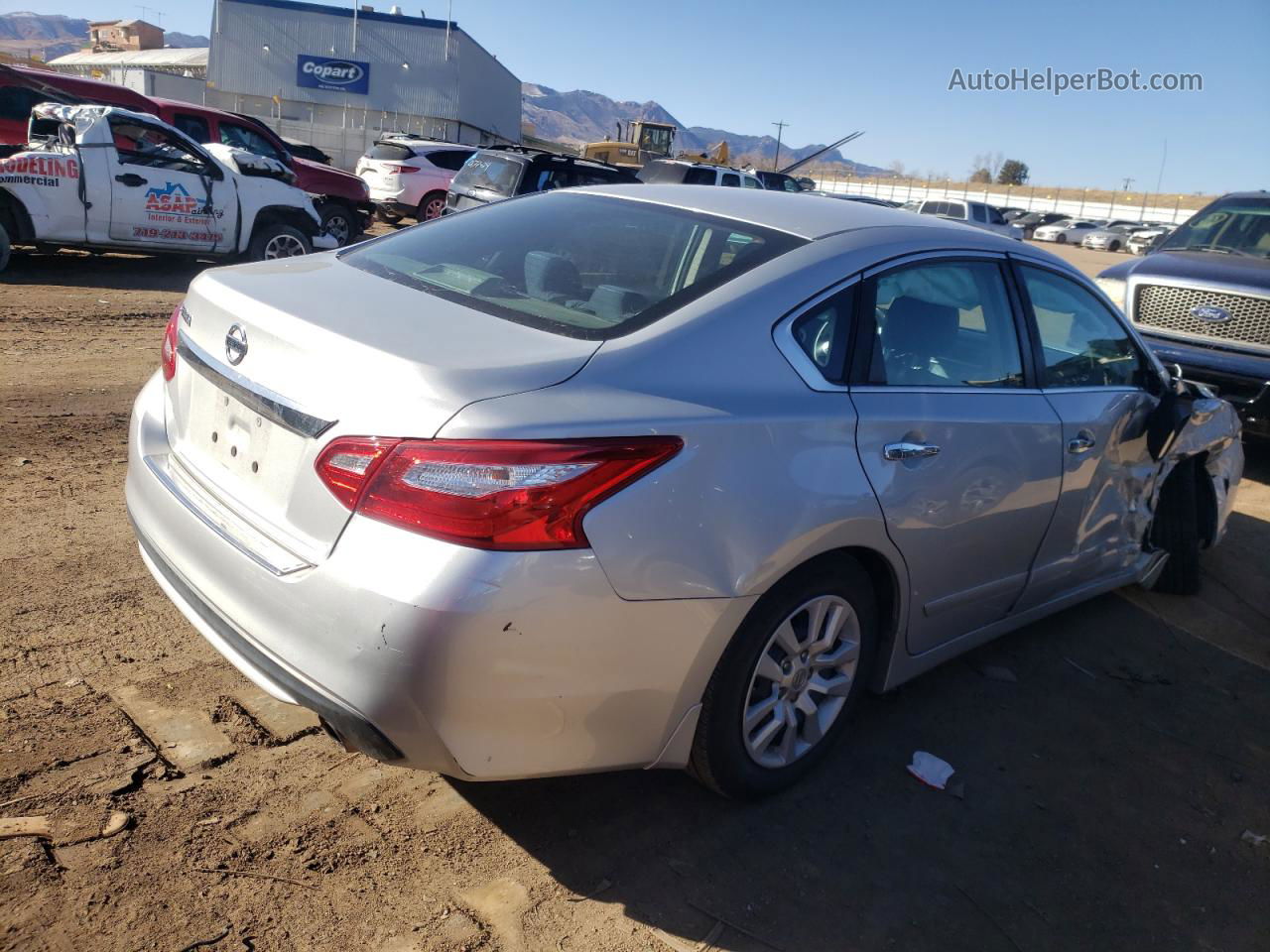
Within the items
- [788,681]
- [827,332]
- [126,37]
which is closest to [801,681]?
[788,681]

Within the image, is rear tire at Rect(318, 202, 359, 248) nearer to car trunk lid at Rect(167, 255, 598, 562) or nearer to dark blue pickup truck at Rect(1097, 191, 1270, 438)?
dark blue pickup truck at Rect(1097, 191, 1270, 438)

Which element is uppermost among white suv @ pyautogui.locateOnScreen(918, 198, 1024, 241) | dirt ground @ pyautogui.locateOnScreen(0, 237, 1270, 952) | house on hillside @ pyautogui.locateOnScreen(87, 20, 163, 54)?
house on hillside @ pyautogui.locateOnScreen(87, 20, 163, 54)

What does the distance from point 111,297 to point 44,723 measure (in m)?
8.27

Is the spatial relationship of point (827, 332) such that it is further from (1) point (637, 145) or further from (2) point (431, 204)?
(1) point (637, 145)

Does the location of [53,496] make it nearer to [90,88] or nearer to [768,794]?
[768,794]

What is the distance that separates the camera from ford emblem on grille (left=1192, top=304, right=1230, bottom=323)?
7859 mm

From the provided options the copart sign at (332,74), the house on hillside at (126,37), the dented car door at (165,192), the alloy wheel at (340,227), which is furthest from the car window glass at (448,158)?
the house on hillside at (126,37)

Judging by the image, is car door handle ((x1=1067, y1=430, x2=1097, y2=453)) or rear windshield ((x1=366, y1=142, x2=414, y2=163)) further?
rear windshield ((x1=366, y1=142, x2=414, y2=163))

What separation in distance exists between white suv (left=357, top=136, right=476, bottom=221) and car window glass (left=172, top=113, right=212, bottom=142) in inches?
144

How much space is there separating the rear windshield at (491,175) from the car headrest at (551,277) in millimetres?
10432

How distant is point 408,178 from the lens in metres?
18.1

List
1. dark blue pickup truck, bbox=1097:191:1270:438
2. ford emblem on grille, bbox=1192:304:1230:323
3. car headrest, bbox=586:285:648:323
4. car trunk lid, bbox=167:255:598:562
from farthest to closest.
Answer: ford emblem on grille, bbox=1192:304:1230:323 → dark blue pickup truck, bbox=1097:191:1270:438 → car headrest, bbox=586:285:648:323 → car trunk lid, bbox=167:255:598:562

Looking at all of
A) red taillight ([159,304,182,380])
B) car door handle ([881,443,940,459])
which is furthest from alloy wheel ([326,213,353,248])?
car door handle ([881,443,940,459])

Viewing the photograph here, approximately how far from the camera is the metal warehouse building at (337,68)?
4216cm
